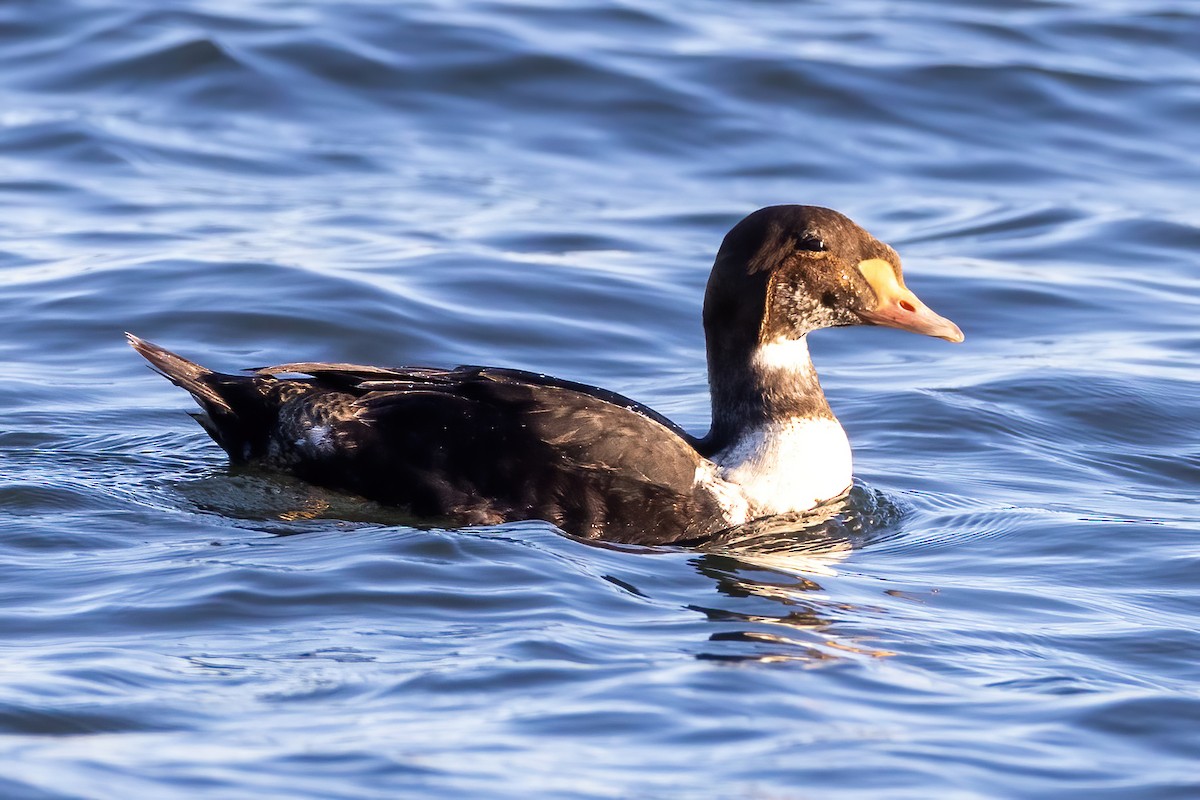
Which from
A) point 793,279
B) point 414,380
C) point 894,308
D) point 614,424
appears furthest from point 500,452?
point 894,308

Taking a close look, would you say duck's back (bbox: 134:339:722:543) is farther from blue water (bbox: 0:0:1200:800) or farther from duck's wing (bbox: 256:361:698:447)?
blue water (bbox: 0:0:1200:800)

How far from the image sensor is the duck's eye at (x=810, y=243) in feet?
23.4

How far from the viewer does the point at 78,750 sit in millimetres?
4508

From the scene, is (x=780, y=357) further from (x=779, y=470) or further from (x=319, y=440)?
(x=319, y=440)

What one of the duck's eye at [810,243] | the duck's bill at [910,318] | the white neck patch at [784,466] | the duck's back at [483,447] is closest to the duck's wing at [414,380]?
the duck's back at [483,447]

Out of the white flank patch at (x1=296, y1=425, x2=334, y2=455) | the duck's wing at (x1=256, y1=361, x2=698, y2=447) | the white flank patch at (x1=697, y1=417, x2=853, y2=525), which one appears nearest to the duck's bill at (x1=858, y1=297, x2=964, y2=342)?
the white flank patch at (x1=697, y1=417, x2=853, y2=525)

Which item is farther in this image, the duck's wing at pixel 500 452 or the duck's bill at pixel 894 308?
the duck's bill at pixel 894 308

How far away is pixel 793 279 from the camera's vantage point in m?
7.19

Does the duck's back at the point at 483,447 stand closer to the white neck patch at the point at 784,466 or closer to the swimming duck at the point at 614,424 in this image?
the swimming duck at the point at 614,424

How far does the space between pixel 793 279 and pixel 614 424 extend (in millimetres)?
979

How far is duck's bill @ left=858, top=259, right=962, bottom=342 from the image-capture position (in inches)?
290

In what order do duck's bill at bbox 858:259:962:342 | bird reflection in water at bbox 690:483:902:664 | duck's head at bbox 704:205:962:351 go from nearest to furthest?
bird reflection in water at bbox 690:483:902:664, duck's head at bbox 704:205:962:351, duck's bill at bbox 858:259:962:342

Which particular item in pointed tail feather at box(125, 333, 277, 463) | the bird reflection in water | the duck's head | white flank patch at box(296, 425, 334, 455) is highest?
the duck's head

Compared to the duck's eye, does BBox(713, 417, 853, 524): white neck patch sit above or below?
below
